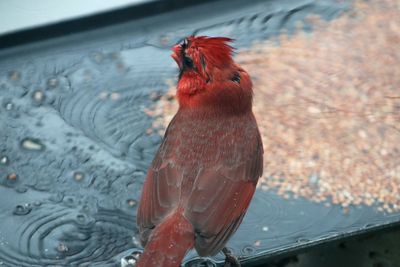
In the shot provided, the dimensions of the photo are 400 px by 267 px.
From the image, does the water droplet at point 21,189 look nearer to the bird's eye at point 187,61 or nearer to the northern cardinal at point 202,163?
the northern cardinal at point 202,163

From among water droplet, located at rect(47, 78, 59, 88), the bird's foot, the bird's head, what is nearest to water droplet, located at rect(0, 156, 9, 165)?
water droplet, located at rect(47, 78, 59, 88)

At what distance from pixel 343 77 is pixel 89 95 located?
125 centimetres

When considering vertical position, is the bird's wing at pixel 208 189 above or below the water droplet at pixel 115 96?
below

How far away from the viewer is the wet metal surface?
4156 millimetres

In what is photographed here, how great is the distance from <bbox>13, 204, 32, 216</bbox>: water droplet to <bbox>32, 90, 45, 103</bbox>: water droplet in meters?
0.75

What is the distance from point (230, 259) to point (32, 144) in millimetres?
1153

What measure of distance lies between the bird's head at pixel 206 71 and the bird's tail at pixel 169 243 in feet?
1.91

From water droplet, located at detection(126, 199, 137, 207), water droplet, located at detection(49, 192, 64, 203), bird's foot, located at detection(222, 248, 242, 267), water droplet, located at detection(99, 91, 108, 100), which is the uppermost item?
water droplet, located at detection(99, 91, 108, 100)

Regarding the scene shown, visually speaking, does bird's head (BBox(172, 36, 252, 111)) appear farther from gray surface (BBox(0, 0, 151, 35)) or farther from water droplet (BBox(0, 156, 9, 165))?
gray surface (BBox(0, 0, 151, 35))

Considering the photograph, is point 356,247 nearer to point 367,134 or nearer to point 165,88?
point 367,134

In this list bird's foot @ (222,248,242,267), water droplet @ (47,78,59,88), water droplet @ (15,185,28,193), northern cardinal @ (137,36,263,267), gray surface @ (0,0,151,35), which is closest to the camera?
northern cardinal @ (137,36,263,267)

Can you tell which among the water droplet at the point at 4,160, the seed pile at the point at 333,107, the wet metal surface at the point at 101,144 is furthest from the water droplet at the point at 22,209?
the seed pile at the point at 333,107

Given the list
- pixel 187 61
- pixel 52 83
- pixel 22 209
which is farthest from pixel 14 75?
pixel 187 61

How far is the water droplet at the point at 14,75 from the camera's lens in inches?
199
